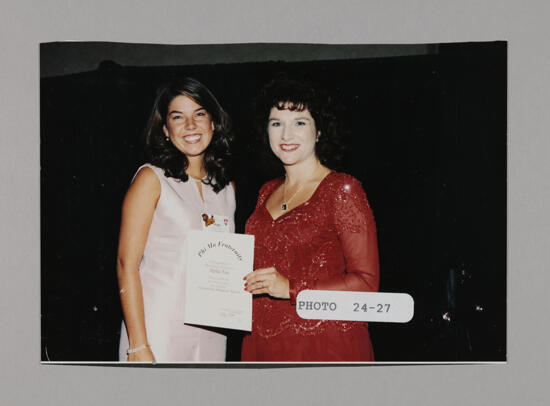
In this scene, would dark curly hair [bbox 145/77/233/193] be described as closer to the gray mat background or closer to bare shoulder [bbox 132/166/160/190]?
bare shoulder [bbox 132/166/160/190]

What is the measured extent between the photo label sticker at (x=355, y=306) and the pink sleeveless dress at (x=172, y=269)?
0.30m

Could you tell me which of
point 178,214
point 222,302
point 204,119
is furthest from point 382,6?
point 222,302

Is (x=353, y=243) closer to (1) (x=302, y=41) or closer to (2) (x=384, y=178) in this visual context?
(2) (x=384, y=178)

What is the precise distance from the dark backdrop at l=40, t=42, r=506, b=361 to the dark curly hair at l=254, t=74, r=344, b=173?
34 millimetres

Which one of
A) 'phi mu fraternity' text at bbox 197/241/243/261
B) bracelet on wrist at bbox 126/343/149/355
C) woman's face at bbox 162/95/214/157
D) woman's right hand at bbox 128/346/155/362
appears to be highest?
woman's face at bbox 162/95/214/157

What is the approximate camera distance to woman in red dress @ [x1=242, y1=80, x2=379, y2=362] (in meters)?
1.42

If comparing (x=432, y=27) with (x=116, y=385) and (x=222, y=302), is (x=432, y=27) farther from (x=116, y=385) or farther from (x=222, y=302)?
(x=116, y=385)

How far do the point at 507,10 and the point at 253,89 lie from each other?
822 millimetres

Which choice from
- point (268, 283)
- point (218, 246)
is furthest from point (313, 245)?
point (218, 246)

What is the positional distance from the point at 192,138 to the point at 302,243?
46cm

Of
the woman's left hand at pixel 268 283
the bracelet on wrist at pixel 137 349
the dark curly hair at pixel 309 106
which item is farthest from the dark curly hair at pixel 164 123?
the bracelet on wrist at pixel 137 349

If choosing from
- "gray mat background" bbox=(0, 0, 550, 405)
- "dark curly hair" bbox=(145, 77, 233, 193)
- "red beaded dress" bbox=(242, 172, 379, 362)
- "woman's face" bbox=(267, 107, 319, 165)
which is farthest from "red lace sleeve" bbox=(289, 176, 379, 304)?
"dark curly hair" bbox=(145, 77, 233, 193)

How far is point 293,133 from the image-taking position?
4.82 ft

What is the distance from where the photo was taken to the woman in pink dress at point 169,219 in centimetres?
147
